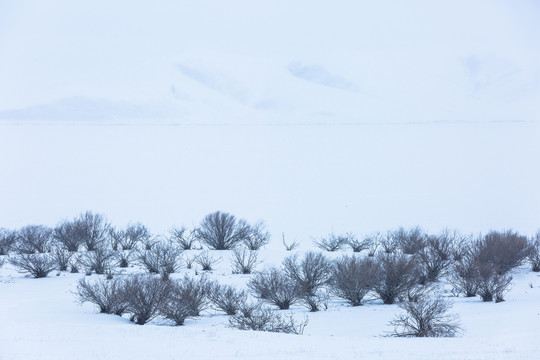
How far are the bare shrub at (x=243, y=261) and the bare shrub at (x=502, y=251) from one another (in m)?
6.85

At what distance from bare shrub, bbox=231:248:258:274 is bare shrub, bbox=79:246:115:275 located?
384cm

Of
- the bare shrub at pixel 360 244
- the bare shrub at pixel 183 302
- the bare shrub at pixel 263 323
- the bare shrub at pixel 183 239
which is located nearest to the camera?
the bare shrub at pixel 263 323

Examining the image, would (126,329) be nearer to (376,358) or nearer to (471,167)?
(376,358)

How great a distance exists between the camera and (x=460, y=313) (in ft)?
49.1

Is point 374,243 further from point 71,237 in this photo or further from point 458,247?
point 71,237

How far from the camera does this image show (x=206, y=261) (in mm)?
21516

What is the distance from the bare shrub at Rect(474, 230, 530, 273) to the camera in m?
19.9

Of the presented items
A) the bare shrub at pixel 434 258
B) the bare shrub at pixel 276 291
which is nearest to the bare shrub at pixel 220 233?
the bare shrub at pixel 434 258

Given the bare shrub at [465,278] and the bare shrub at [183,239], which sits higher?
the bare shrub at [183,239]

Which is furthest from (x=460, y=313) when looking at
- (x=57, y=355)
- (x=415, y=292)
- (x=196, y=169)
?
(x=196, y=169)

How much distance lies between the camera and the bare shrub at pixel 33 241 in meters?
22.5

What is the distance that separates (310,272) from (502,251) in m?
6.20

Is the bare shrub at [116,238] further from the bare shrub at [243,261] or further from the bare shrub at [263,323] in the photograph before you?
the bare shrub at [263,323]

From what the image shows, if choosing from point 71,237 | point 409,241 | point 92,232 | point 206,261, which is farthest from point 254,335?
point 92,232
